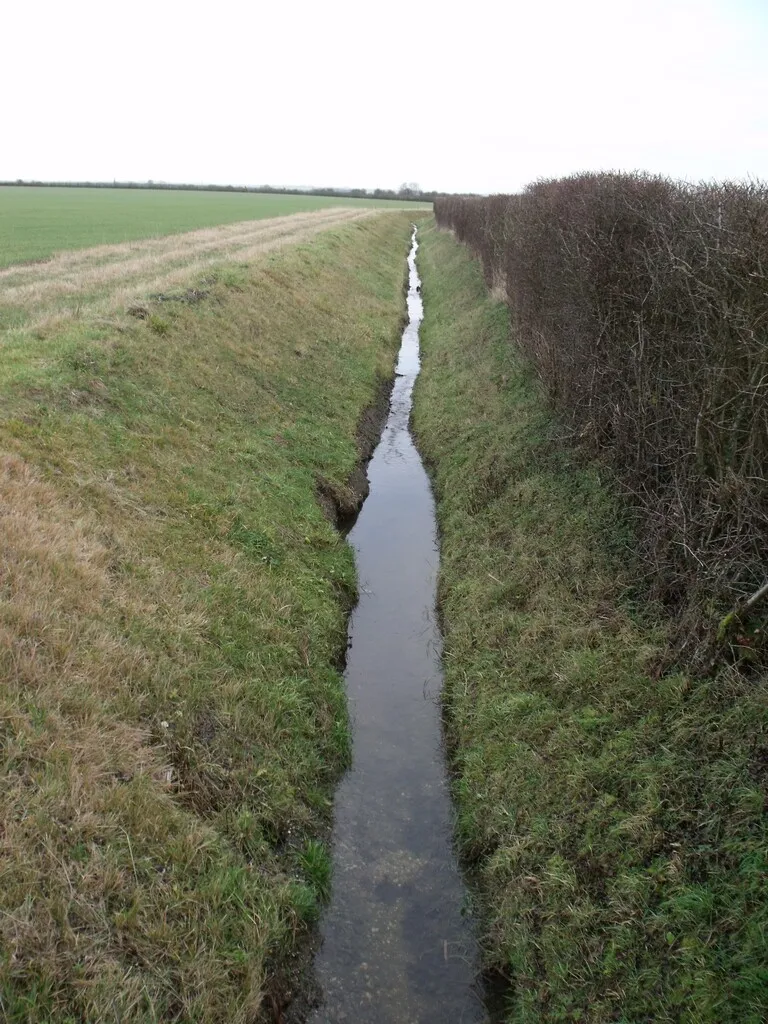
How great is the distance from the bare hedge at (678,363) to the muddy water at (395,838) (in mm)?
3456

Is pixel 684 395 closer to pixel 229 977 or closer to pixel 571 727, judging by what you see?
pixel 571 727

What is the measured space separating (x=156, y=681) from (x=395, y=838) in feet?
9.61

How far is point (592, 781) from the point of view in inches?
236

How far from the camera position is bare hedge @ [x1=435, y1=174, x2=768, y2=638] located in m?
6.01

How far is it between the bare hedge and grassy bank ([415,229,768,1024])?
0.79 metres

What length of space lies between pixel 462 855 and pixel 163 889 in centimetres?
299

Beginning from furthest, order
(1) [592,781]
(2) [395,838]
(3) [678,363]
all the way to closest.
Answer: (3) [678,363], (2) [395,838], (1) [592,781]

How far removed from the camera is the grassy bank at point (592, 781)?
457 centimetres

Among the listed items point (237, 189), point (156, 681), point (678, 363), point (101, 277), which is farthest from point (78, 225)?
point (237, 189)

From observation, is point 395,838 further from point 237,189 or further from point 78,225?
point 237,189

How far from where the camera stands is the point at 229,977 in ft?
15.7

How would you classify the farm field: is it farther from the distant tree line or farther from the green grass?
the distant tree line

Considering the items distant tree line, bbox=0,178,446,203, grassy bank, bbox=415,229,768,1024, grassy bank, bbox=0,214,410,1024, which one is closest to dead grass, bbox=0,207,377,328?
grassy bank, bbox=0,214,410,1024

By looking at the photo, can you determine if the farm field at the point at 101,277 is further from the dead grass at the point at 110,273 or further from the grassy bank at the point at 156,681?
the grassy bank at the point at 156,681
